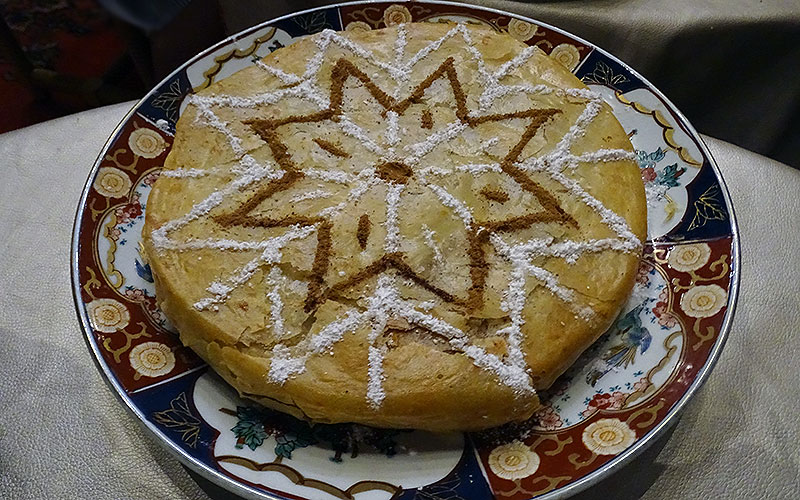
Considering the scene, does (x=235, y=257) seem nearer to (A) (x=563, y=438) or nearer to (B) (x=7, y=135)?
(A) (x=563, y=438)

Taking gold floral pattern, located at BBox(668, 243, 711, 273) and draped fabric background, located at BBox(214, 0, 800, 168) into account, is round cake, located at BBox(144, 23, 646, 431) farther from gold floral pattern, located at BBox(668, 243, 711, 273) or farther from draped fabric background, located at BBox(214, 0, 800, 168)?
draped fabric background, located at BBox(214, 0, 800, 168)

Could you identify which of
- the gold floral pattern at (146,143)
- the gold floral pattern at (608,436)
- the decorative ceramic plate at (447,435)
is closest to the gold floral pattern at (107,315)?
the decorative ceramic plate at (447,435)

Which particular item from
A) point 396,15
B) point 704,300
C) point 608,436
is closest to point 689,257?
point 704,300

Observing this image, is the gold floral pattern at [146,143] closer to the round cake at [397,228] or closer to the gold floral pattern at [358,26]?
the round cake at [397,228]

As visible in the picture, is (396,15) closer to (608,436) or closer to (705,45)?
(705,45)

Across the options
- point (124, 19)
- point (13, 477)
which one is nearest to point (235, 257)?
point (13, 477)
